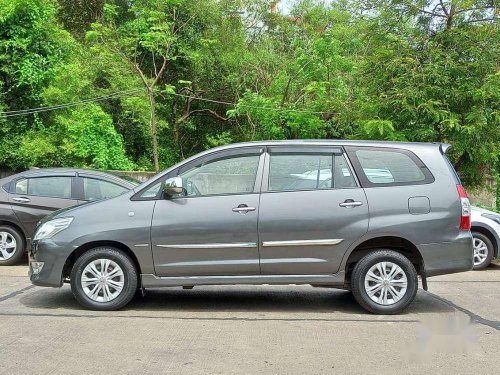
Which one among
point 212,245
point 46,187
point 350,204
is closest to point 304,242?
point 350,204

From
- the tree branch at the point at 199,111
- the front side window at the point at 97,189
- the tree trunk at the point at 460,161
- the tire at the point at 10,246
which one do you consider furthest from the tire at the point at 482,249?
the tree branch at the point at 199,111

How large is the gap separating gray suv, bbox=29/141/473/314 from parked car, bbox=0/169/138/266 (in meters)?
3.33

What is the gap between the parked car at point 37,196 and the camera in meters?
9.79

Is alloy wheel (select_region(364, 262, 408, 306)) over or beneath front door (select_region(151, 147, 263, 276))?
beneath

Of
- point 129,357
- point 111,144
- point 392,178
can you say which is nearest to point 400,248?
point 392,178

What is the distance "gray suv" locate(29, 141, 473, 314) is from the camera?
6344 millimetres

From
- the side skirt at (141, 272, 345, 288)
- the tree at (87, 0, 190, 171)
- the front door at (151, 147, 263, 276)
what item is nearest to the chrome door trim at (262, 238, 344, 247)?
the front door at (151, 147, 263, 276)

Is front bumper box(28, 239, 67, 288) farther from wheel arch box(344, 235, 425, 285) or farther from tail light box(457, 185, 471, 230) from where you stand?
tail light box(457, 185, 471, 230)

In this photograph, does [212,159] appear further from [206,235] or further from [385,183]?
[385,183]

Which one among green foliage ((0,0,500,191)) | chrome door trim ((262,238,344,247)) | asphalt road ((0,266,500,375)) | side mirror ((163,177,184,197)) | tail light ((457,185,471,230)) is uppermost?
green foliage ((0,0,500,191))

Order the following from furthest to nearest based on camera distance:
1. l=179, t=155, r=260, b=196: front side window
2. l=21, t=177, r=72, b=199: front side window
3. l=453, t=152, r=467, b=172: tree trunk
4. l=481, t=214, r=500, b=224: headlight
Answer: l=453, t=152, r=467, b=172: tree trunk < l=481, t=214, r=500, b=224: headlight < l=21, t=177, r=72, b=199: front side window < l=179, t=155, r=260, b=196: front side window

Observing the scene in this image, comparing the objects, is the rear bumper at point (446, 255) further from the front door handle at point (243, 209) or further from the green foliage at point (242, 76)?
the green foliage at point (242, 76)

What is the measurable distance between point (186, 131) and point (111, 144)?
6.29m

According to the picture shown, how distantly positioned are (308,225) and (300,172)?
2.11ft
